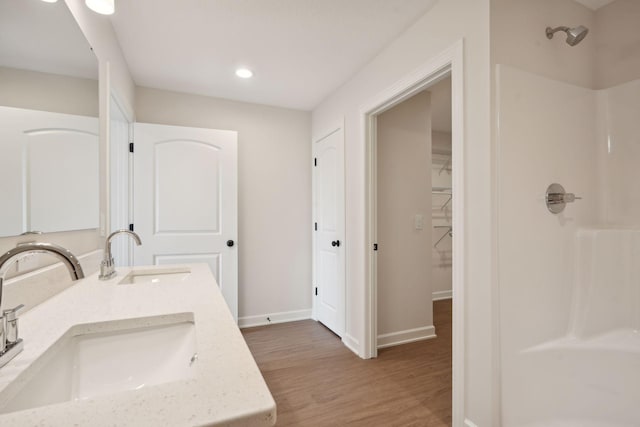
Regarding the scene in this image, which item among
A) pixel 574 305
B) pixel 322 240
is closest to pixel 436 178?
pixel 322 240

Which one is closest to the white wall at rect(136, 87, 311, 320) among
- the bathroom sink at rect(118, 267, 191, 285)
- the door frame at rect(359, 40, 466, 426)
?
the door frame at rect(359, 40, 466, 426)

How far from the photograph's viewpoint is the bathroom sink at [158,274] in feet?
5.34

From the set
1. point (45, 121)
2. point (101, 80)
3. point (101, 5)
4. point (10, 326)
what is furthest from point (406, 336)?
point (101, 5)

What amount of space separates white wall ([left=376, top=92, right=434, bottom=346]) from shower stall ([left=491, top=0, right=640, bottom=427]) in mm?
1234

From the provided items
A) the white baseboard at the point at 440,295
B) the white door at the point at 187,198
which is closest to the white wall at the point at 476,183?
the white door at the point at 187,198

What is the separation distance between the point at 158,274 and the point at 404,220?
2.00 meters

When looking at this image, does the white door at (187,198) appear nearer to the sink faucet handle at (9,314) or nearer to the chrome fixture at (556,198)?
the sink faucet handle at (9,314)

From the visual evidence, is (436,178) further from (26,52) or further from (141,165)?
(26,52)

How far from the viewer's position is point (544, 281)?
153cm

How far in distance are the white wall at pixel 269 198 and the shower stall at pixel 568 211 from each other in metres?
2.26

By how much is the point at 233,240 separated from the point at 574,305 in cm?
259

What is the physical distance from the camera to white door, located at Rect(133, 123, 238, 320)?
2639 mm

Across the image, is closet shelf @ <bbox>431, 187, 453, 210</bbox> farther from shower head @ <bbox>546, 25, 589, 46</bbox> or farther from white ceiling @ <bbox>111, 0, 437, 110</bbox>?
shower head @ <bbox>546, 25, 589, 46</bbox>

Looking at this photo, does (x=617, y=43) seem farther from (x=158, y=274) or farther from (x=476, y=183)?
(x=158, y=274)
